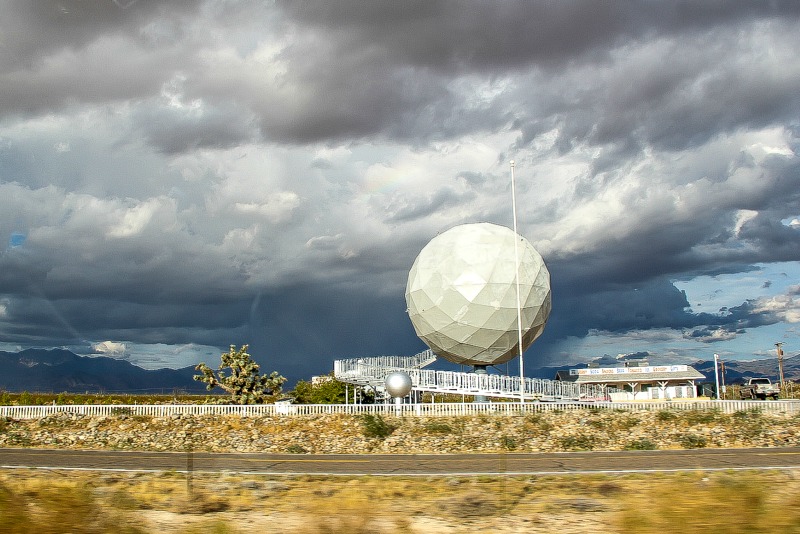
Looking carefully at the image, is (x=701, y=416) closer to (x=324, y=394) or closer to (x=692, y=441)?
Answer: (x=692, y=441)

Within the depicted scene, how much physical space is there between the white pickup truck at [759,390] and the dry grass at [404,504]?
44131 mm

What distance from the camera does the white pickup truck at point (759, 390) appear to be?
53338 millimetres

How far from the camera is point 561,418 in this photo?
30641 millimetres

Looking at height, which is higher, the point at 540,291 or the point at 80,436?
the point at 540,291

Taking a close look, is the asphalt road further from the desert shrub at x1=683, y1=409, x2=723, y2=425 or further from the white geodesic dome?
the white geodesic dome

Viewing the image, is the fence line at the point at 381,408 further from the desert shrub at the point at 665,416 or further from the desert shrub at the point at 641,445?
the desert shrub at the point at 641,445

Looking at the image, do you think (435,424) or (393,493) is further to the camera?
(435,424)

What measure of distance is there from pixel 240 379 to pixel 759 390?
142 feet

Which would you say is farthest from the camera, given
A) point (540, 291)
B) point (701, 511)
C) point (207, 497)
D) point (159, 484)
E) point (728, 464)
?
point (540, 291)

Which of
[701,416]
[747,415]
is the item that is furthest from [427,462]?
[747,415]

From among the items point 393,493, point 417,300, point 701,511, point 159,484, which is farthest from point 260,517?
point 417,300

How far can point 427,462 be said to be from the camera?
60.5ft

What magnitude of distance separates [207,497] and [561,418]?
22.0 meters

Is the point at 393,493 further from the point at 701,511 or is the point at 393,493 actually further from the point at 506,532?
the point at 701,511
